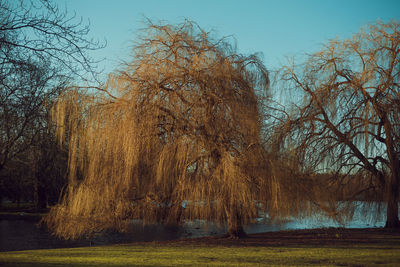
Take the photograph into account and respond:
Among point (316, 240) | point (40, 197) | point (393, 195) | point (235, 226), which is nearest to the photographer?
point (235, 226)

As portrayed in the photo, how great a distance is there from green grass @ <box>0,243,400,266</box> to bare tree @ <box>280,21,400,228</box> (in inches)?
106

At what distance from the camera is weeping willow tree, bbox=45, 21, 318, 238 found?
845 cm

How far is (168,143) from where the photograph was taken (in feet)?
28.3

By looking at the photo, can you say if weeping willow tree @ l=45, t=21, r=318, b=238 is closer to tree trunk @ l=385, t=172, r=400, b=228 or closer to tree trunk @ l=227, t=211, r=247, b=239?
tree trunk @ l=227, t=211, r=247, b=239

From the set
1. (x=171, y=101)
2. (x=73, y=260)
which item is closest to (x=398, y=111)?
(x=171, y=101)

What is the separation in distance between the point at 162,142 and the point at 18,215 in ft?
54.1

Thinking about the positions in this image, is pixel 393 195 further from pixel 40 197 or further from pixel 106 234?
pixel 40 197

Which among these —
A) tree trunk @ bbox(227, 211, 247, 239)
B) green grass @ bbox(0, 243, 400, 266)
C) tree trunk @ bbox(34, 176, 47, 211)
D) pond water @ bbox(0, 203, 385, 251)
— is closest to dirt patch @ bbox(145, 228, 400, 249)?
tree trunk @ bbox(227, 211, 247, 239)

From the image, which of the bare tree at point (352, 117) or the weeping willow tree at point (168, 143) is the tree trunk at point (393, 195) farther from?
the weeping willow tree at point (168, 143)

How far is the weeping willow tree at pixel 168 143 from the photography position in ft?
27.7

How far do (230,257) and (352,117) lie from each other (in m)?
5.59

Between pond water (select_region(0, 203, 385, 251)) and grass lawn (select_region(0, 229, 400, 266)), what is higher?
grass lawn (select_region(0, 229, 400, 266))

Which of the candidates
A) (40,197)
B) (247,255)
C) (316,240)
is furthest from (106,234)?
(40,197)

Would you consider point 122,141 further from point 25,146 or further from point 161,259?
point 25,146
